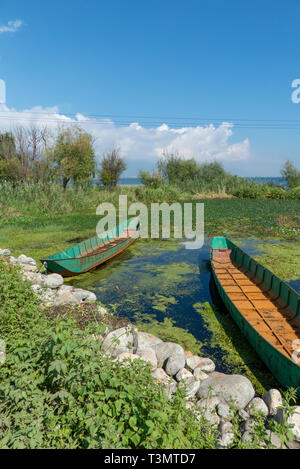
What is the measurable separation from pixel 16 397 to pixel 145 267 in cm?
746

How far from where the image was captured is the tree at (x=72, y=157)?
26328 mm

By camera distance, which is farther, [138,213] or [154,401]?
[138,213]

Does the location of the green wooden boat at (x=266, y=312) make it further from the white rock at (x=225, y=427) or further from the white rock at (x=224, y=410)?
the white rock at (x=225, y=427)

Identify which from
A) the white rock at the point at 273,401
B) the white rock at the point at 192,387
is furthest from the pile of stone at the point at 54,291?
the white rock at the point at 273,401

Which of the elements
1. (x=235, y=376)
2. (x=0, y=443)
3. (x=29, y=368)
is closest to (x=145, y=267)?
(x=235, y=376)

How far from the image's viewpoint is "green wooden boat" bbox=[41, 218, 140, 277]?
8289 millimetres

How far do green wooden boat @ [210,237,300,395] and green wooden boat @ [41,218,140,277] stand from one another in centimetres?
391

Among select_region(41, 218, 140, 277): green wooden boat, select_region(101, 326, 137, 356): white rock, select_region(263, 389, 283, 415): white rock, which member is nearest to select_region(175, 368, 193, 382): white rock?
select_region(101, 326, 137, 356): white rock

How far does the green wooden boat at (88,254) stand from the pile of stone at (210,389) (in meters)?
4.06

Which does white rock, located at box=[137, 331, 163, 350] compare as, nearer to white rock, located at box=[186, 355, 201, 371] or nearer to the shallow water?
white rock, located at box=[186, 355, 201, 371]

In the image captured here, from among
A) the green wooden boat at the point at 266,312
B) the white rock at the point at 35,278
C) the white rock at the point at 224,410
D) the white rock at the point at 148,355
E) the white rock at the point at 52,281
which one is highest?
the white rock at the point at 35,278

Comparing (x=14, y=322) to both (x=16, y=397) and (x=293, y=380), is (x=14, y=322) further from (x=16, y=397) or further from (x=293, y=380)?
(x=293, y=380)

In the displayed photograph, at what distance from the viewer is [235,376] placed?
13.2 feet

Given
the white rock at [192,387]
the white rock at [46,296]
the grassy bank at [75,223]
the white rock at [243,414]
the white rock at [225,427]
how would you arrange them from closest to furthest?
1. the white rock at [225,427]
2. the white rock at [243,414]
3. the white rock at [192,387]
4. the white rock at [46,296]
5. the grassy bank at [75,223]
